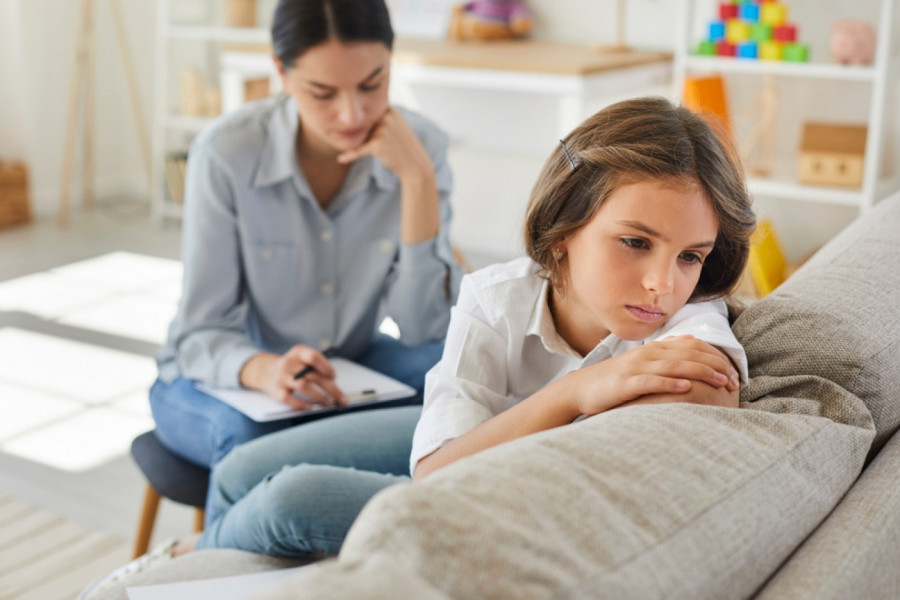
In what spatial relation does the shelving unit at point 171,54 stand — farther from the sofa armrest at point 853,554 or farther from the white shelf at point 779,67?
the sofa armrest at point 853,554

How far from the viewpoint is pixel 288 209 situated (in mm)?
1714

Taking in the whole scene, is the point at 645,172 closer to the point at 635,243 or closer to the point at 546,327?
the point at 635,243

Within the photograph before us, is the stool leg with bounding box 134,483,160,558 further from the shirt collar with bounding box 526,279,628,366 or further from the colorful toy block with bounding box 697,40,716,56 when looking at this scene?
the colorful toy block with bounding box 697,40,716,56

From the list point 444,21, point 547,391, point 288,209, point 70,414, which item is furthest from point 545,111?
point 547,391

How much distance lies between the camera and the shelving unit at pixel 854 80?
9.82 ft

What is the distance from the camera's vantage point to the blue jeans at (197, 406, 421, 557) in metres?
1.14

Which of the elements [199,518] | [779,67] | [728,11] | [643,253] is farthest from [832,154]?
[643,253]

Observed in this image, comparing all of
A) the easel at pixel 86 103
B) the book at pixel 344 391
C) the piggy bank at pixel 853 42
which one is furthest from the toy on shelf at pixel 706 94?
the easel at pixel 86 103

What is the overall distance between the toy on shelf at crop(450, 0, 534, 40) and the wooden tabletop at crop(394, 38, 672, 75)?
1.5 inches

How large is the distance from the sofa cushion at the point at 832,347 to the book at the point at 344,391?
710 millimetres

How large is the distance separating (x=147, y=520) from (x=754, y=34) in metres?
2.38

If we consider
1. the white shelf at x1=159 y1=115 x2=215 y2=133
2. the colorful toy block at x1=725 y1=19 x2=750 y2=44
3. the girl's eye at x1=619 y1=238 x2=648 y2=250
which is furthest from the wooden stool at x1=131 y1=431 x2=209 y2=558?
the white shelf at x1=159 y1=115 x2=215 y2=133

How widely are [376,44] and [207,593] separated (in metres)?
0.92

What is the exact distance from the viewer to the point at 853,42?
306 centimetres
